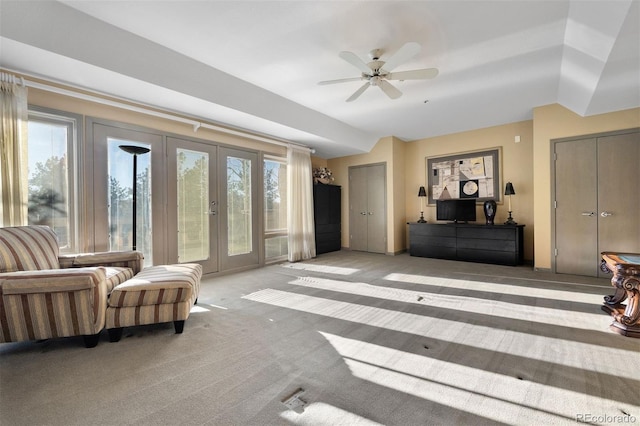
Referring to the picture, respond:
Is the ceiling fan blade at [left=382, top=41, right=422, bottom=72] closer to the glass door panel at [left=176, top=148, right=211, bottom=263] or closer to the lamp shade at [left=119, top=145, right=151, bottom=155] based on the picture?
the lamp shade at [left=119, top=145, right=151, bottom=155]

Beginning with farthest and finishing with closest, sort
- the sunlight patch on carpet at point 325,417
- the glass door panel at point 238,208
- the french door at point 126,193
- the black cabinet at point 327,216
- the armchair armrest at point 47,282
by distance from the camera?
the black cabinet at point 327,216 → the glass door panel at point 238,208 → the french door at point 126,193 → the armchair armrest at point 47,282 → the sunlight patch on carpet at point 325,417

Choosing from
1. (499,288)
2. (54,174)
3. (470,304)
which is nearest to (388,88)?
(470,304)

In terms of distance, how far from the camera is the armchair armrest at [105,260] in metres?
2.64

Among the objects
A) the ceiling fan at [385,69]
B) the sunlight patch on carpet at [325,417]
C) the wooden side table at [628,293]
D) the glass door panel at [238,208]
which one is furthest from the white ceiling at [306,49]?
the sunlight patch on carpet at [325,417]

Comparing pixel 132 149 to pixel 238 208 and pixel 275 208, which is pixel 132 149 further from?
pixel 275 208

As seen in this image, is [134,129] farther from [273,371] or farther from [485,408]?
[485,408]

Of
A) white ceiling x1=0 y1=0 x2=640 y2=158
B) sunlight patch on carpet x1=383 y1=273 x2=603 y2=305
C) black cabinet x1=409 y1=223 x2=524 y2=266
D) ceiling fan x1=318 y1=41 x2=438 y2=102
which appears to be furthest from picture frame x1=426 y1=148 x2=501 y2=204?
ceiling fan x1=318 y1=41 x2=438 y2=102

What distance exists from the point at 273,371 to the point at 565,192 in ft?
16.7

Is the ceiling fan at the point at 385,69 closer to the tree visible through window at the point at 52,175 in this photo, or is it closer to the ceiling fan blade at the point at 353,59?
the ceiling fan blade at the point at 353,59

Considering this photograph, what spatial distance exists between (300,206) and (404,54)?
12.1 ft

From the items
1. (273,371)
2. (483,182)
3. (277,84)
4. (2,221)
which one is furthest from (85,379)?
(483,182)

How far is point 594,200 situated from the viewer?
13.3 ft

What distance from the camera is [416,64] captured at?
322 centimetres

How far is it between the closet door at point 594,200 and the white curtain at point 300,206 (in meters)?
4.35
